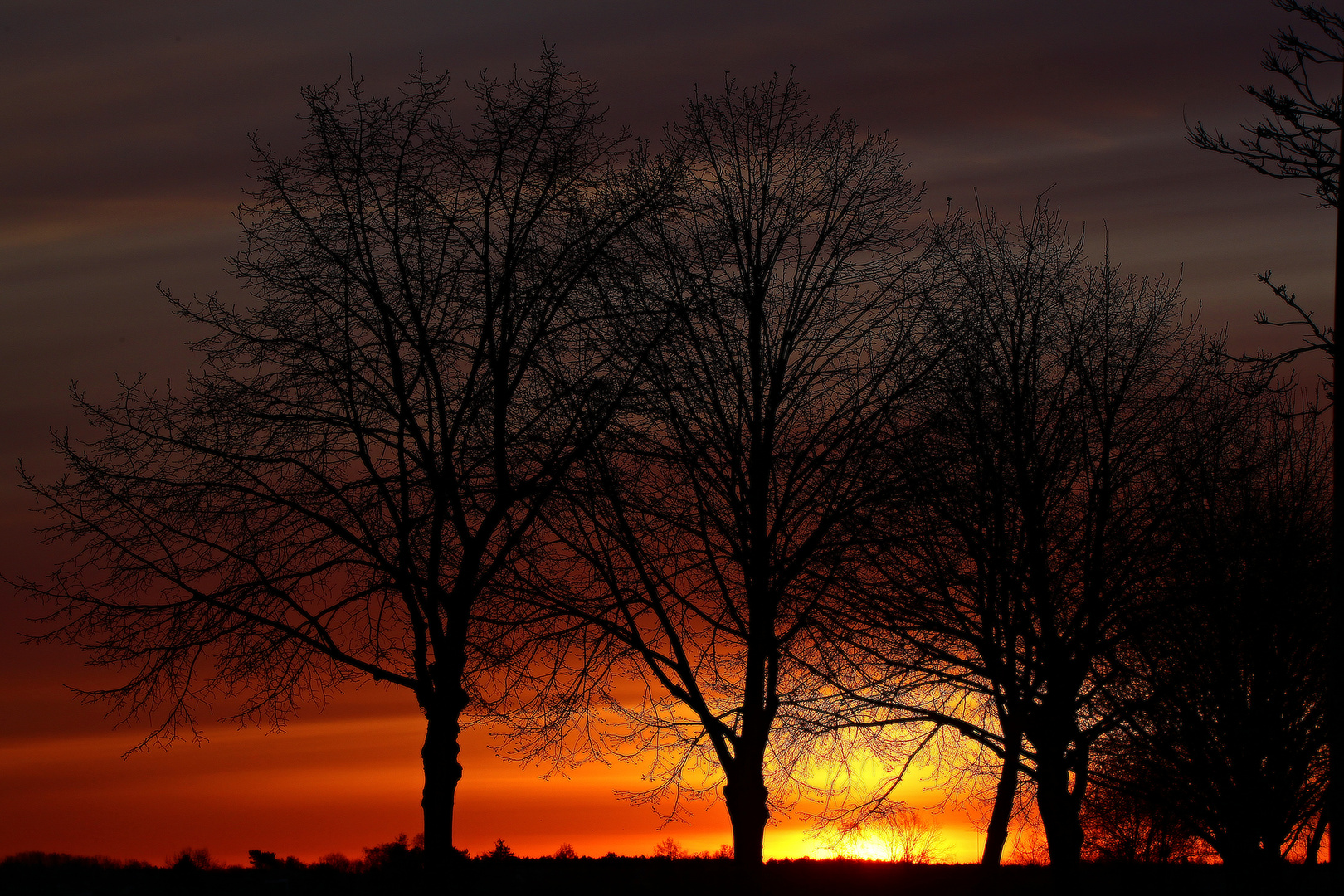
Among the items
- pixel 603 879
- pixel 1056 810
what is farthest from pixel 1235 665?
pixel 603 879

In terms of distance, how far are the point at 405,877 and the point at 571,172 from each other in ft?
→ 32.6

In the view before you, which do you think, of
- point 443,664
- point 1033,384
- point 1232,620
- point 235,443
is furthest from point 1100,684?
point 235,443

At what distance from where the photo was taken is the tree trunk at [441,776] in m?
14.9

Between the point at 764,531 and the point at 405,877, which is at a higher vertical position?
the point at 764,531

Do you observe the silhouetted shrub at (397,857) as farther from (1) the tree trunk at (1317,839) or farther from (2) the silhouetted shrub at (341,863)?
(1) the tree trunk at (1317,839)

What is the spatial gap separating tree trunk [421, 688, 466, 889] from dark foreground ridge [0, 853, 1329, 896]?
0.44m

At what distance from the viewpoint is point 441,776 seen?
48.9 feet

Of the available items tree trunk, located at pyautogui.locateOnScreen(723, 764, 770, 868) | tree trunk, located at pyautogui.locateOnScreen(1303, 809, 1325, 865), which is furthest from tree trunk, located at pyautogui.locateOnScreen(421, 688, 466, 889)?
tree trunk, located at pyautogui.locateOnScreen(1303, 809, 1325, 865)

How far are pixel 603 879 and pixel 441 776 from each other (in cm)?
310

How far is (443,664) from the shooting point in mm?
15203

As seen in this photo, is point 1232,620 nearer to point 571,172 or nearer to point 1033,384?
point 1033,384

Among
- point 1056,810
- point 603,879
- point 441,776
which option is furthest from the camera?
point 1056,810

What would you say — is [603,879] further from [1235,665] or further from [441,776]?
[1235,665]

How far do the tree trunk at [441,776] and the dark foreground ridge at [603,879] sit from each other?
440 mm
